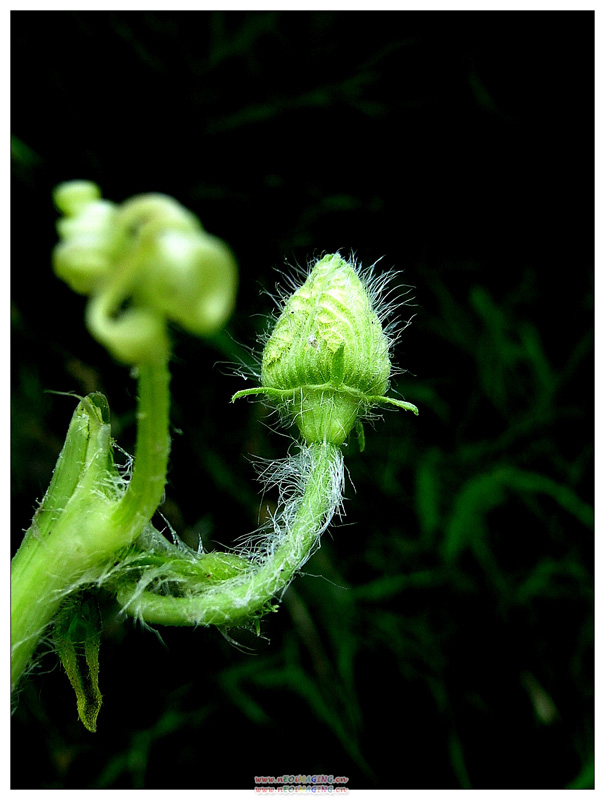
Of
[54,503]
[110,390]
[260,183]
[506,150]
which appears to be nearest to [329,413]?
[54,503]

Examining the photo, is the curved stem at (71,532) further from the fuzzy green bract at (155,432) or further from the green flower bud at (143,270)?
the green flower bud at (143,270)

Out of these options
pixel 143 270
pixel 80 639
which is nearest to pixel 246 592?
pixel 80 639

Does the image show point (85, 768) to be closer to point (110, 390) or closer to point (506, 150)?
point (110, 390)

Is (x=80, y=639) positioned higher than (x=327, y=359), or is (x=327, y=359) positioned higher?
(x=327, y=359)

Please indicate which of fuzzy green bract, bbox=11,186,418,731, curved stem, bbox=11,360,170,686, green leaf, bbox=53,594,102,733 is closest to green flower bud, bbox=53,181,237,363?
fuzzy green bract, bbox=11,186,418,731

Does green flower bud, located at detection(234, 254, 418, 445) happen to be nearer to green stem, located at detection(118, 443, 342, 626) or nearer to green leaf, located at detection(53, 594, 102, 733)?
green stem, located at detection(118, 443, 342, 626)

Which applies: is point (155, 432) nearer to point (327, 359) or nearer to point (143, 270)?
point (143, 270)
